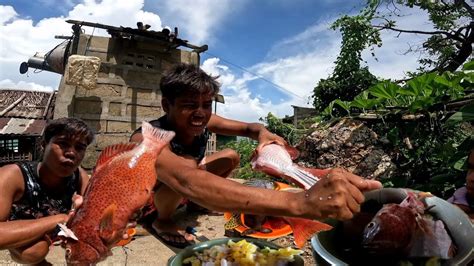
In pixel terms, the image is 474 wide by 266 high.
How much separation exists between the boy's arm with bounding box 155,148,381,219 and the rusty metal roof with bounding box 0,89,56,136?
39.8 feet

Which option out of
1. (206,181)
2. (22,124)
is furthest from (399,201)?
(22,124)

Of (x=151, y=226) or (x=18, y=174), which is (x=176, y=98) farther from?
(x=151, y=226)

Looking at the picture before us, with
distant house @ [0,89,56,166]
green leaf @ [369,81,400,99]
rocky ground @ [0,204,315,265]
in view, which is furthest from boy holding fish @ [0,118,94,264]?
distant house @ [0,89,56,166]

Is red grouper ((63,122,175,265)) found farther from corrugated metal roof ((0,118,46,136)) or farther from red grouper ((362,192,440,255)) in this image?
corrugated metal roof ((0,118,46,136))

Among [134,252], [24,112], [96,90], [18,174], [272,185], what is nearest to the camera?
[272,185]

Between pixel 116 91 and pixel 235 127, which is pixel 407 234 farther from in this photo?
pixel 116 91

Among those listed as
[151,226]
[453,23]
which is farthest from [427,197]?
[453,23]

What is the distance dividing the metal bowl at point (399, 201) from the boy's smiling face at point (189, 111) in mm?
A: 1517

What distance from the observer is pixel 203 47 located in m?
13.8

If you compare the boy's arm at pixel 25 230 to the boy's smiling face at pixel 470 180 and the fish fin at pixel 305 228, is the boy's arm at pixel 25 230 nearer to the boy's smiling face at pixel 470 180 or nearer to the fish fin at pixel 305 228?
the fish fin at pixel 305 228

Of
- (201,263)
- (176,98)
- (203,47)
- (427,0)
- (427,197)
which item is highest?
(427,0)

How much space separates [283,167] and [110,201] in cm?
94

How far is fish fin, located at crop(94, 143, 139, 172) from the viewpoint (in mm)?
1623

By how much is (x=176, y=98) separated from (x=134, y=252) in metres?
1.56
